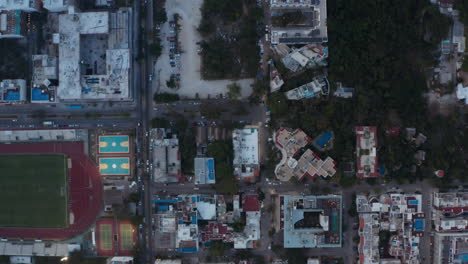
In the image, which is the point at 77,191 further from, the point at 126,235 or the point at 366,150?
the point at 366,150

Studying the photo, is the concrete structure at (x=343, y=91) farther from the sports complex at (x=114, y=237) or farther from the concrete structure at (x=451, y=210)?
the sports complex at (x=114, y=237)

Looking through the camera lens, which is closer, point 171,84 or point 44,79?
point 44,79

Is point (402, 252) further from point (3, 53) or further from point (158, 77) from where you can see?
point (3, 53)

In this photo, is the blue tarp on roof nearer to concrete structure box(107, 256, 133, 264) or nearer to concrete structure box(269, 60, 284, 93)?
concrete structure box(107, 256, 133, 264)

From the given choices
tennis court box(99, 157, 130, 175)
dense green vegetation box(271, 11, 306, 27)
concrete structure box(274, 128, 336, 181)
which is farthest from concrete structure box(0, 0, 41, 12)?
concrete structure box(274, 128, 336, 181)

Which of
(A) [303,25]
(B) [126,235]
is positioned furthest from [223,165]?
(A) [303,25]

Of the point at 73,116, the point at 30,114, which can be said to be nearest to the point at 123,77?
the point at 73,116

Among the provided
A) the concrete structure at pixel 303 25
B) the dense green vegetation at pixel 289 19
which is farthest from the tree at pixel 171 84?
the dense green vegetation at pixel 289 19
